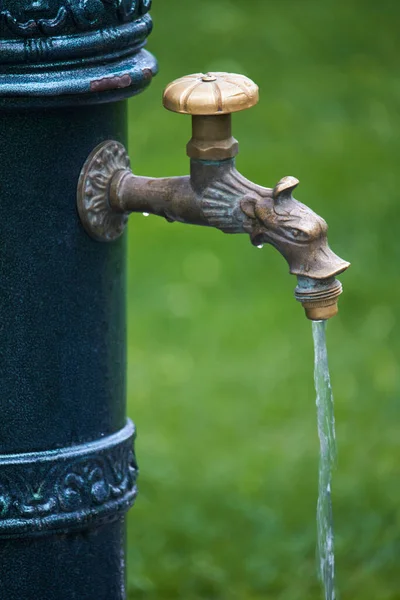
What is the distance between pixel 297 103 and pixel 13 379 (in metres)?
5.24

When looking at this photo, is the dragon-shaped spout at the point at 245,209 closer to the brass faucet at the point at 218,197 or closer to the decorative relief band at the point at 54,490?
the brass faucet at the point at 218,197

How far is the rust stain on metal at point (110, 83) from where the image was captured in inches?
65.6

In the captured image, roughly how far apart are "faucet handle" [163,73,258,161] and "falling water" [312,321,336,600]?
0.97ft

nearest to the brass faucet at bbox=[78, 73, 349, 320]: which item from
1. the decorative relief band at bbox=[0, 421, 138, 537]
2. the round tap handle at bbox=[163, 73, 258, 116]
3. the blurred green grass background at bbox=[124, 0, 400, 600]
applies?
the round tap handle at bbox=[163, 73, 258, 116]

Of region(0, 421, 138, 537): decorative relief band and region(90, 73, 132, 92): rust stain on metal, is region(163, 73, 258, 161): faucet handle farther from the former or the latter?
region(0, 421, 138, 537): decorative relief band

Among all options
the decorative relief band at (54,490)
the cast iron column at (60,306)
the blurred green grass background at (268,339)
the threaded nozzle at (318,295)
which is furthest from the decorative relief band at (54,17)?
the blurred green grass background at (268,339)

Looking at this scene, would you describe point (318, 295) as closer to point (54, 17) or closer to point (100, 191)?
point (100, 191)

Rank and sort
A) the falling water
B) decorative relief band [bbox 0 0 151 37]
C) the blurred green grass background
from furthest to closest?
1. the blurred green grass background
2. the falling water
3. decorative relief band [bbox 0 0 151 37]

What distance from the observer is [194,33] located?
7.63 m

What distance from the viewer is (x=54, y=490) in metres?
1.80

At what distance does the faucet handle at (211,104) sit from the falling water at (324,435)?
11.7 inches

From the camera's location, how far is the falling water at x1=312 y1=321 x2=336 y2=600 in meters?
1.83

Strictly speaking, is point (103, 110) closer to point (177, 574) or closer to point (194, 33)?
point (177, 574)

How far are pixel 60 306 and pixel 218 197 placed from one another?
0.27 meters
